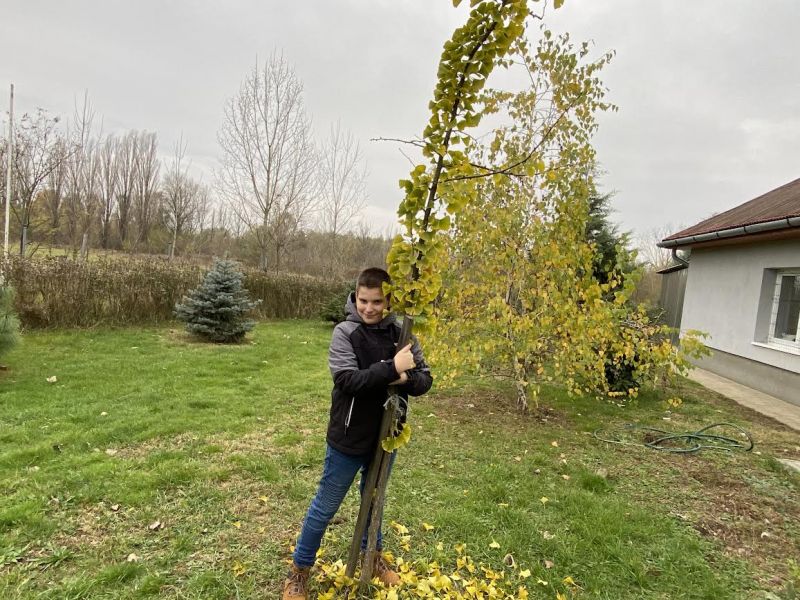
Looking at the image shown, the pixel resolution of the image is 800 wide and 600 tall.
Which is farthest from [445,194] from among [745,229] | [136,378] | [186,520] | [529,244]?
[745,229]

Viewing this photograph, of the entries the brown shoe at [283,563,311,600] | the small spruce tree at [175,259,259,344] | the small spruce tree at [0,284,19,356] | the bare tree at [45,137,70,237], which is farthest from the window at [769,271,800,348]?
the bare tree at [45,137,70,237]

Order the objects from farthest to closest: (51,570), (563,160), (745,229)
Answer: (745,229) < (563,160) < (51,570)

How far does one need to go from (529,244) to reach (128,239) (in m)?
25.7

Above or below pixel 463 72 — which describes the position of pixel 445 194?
below

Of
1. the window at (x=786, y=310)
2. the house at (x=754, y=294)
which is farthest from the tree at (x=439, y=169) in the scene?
the window at (x=786, y=310)

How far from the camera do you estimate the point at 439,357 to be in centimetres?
495

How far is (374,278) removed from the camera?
1959mm

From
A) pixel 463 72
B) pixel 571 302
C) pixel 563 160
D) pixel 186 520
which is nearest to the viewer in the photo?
pixel 463 72

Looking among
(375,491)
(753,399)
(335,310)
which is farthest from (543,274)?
(335,310)

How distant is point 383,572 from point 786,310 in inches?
326

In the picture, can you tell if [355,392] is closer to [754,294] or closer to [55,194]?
Result: [754,294]

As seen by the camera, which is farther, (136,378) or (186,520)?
(136,378)

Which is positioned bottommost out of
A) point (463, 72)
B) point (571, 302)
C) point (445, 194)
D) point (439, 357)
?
point (439, 357)

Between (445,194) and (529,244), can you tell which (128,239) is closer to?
(529,244)
